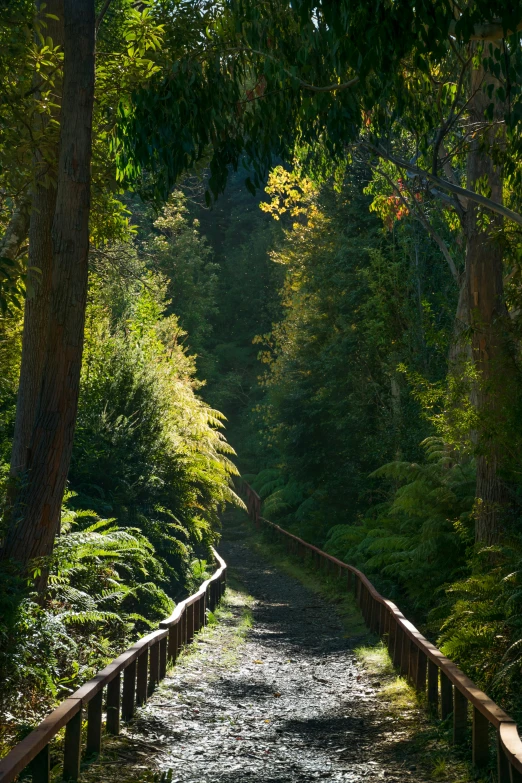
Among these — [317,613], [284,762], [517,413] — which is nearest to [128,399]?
[317,613]

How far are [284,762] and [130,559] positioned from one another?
6.13 meters

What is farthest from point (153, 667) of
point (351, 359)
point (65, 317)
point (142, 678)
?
point (351, 359)

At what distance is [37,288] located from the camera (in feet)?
36.9

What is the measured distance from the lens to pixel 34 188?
11.4 metres

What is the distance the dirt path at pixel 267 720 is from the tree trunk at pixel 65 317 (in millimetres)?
2338

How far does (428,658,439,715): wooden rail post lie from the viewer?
888 centimetres

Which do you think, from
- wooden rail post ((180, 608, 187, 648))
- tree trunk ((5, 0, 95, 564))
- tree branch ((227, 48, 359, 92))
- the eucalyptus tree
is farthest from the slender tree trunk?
wooden rail post ((180, 608, 187, 648))

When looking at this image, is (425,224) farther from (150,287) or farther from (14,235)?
(14,235)

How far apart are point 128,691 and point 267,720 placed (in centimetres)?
146

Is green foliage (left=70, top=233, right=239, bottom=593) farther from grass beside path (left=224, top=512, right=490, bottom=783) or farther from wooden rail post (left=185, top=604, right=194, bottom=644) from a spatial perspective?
grass beside path (left=224, top=512, right=490, bottom=783)

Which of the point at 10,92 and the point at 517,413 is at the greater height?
the point at 10,92

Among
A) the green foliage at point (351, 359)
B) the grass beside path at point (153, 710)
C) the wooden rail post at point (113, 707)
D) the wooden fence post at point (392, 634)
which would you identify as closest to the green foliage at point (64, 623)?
the wooden rail post at point (113, 707)

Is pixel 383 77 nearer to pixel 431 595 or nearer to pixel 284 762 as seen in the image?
pixel 284 762

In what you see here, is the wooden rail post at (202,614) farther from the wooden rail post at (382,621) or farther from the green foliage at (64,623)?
the wooden rail post at (382,621)
